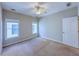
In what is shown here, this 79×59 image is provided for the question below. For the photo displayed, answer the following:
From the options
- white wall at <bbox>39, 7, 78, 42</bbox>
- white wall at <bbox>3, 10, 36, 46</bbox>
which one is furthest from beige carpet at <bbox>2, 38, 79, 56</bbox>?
white wall at <bbox>39, 7, 78, 42</bbox>

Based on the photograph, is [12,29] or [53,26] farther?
[53,26]

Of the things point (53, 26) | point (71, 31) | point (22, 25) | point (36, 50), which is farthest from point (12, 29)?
point (53, 26)

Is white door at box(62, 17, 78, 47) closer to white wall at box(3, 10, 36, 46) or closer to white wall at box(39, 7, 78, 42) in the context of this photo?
white wall at box(39, 7, 78, 42)

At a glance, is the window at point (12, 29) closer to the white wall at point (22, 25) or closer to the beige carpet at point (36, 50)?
the white wall at point (22, 25)

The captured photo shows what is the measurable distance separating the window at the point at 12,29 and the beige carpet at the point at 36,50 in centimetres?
34

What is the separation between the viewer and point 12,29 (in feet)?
5.33

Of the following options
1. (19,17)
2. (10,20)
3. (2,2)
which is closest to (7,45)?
(10,20)

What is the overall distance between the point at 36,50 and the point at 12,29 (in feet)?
3.46

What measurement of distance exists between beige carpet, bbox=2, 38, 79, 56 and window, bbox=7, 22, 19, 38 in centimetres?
34

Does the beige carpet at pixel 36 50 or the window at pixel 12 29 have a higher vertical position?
the window at pixel 12 29

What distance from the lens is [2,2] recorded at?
1.42 meters

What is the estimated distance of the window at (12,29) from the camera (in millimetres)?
1584

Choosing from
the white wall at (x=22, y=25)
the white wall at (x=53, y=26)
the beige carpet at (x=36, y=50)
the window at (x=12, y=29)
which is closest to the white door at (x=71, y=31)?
the beige carpet at (x=36, y=50)

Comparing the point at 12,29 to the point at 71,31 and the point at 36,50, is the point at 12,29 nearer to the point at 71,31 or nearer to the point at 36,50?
the point at 36,50
